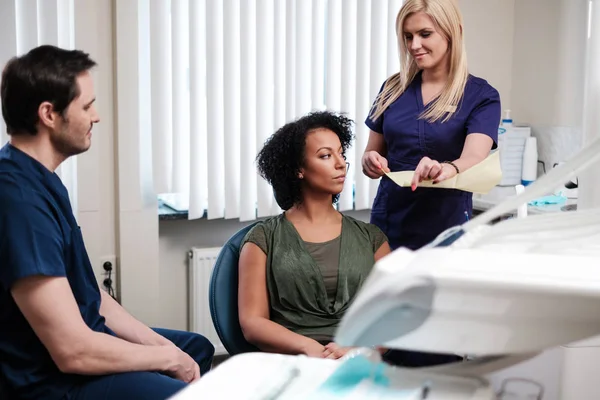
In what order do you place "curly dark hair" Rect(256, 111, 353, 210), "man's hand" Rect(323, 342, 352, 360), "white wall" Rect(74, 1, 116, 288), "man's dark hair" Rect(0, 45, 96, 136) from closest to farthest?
1. "man's dark hair" Rect(0, 45, 96, 136)
2. "man's hand" Rect(323, 342, 352, 360)
3. "curly dark hair" Rect(256, 111, 353, 210)
4. "white wall" Rect(74, 1, 116, 288)

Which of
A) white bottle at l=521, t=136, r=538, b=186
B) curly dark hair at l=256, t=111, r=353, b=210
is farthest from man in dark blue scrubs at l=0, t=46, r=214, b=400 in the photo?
white bottle at l=521, t=136, r=538, b=186

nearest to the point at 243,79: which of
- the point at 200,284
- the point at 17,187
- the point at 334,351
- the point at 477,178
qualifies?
the point at 200,284

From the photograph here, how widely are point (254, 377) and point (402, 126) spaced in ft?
4.35

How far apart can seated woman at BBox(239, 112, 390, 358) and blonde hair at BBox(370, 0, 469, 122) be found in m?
0.24

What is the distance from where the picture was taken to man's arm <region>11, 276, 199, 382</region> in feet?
4.53

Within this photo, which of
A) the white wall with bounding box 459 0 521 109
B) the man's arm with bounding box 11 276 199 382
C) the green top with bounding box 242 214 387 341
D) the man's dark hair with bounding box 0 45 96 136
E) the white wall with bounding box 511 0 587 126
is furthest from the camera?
the white wall with bounding box 459 0 521 109

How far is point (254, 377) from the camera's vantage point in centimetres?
87

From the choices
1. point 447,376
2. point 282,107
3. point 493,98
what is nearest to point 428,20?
point 493,98

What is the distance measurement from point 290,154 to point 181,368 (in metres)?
0.65

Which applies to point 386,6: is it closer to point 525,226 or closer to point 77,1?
point 77,1

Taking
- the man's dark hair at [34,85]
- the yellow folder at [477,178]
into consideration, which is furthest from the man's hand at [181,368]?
the yellow folder at [477,178]

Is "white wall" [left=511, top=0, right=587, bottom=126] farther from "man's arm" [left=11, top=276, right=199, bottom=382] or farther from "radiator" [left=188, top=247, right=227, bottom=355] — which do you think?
"man's arm" [left=11, top=276, right=199, bottom=382]

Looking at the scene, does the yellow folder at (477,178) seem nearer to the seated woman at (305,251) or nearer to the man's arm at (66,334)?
the seated woman at (305,251)

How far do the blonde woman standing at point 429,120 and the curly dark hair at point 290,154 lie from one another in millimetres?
159
